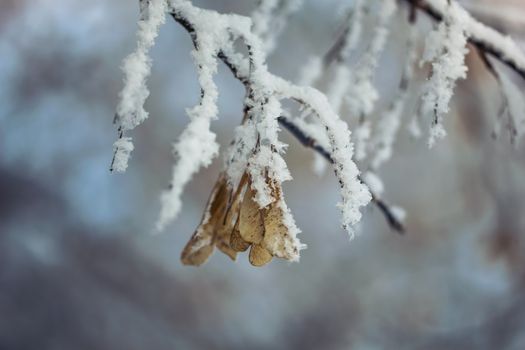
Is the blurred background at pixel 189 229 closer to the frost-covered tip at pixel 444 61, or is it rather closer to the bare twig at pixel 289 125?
the bare twig at pixel 289 125

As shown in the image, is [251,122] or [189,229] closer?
[251,122]

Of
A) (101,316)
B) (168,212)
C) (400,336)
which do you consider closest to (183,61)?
(101,316)

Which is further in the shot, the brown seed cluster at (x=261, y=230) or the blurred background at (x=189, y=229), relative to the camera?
the blurred background at (x=189, y=229)

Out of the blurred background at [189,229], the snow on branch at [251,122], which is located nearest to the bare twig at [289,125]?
the snow on branch at [251,122]

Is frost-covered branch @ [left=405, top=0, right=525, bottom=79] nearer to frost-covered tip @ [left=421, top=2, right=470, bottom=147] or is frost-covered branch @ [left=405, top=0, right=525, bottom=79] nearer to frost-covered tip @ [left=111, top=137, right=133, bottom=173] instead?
frost-covered tip @ [left=421, top=2, right=470, bottom=147]

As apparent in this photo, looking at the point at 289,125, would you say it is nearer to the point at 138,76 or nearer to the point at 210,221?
the point at 210,221

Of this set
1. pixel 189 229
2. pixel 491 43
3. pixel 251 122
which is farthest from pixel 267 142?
pixel 189 229
